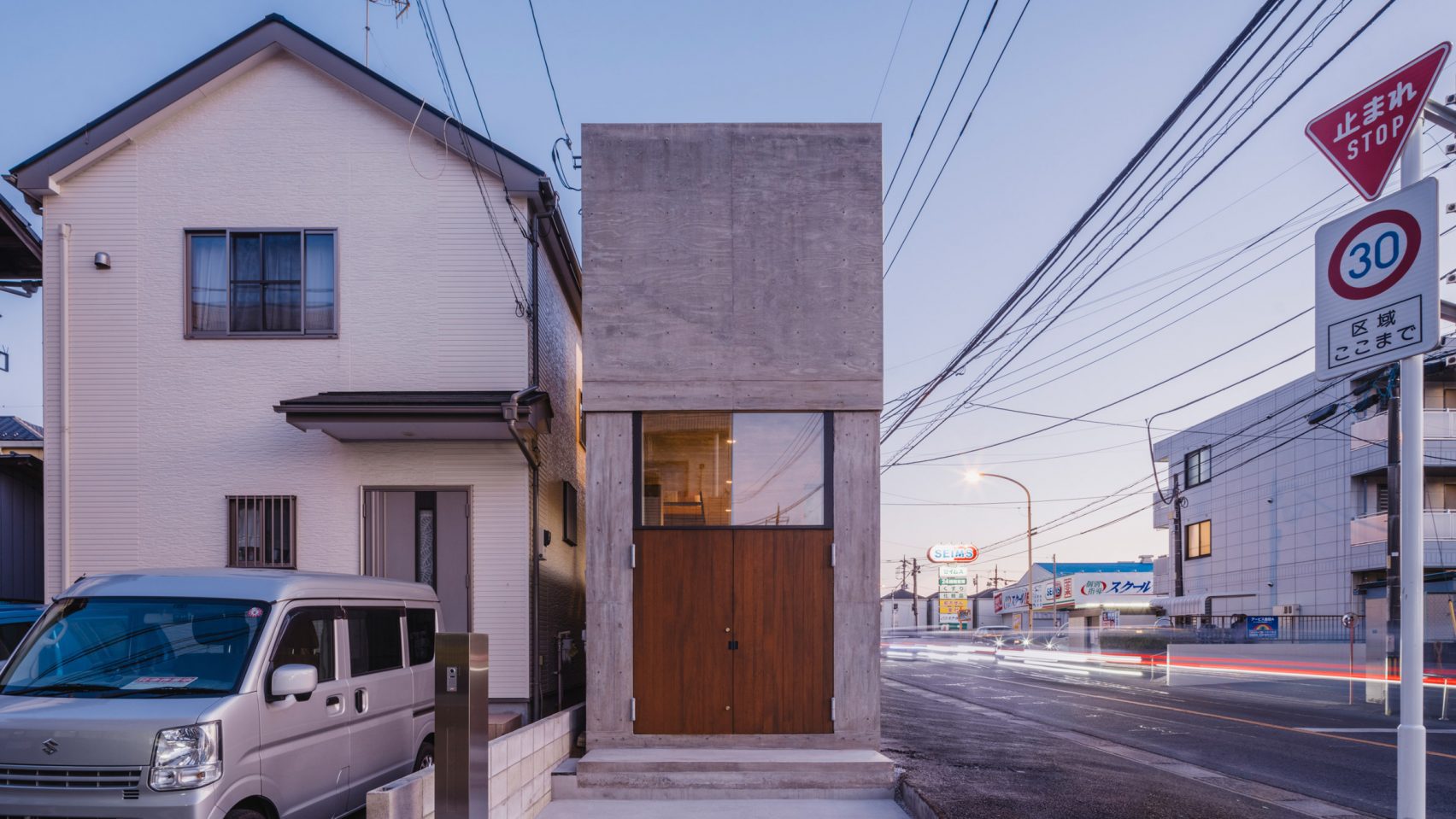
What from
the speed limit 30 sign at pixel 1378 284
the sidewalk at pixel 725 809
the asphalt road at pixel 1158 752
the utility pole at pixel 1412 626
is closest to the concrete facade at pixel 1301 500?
the asphalt road at pixel 1158 752

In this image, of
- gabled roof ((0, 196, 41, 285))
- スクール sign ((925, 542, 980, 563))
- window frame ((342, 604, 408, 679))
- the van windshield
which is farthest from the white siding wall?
スクール sign ((925, 542, 980, 563))

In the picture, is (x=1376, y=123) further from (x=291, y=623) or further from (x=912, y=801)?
(x=291, y=623)

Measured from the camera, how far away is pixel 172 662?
20.6ft

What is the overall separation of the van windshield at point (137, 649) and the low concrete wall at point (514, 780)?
145 cm

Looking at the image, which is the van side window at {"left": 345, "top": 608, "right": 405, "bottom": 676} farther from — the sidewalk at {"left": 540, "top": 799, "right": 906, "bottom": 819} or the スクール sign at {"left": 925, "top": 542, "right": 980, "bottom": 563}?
the スクール sign at {"left": 925, "top": 542, "right": 980, "bottom": 563}

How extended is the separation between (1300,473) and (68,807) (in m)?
38.7

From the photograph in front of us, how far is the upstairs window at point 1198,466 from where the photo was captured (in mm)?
42719

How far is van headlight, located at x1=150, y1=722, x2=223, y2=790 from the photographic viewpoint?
552 centimetres

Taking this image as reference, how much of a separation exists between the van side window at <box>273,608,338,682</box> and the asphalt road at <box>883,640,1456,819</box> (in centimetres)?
499

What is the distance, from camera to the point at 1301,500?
1380 inches

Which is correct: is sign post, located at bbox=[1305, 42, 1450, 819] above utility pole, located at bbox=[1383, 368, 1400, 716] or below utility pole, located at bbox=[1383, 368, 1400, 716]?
above

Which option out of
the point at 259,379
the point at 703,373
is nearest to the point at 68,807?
the point at 703,373

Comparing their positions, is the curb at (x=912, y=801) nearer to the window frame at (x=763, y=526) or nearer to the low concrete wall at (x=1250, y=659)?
the window frame at (x=763, y=526)

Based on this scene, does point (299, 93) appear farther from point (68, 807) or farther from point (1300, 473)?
point (1300, 473)
